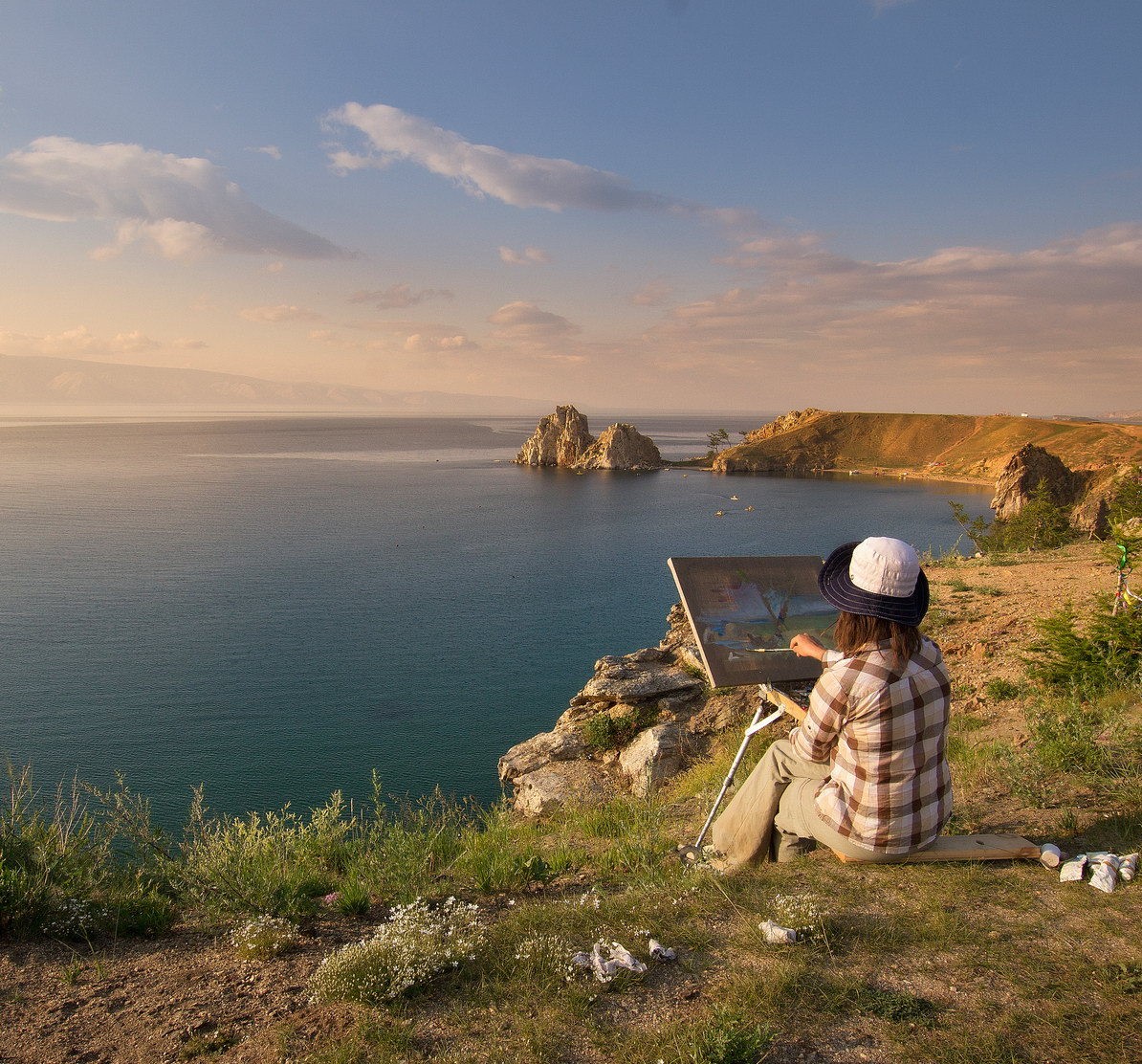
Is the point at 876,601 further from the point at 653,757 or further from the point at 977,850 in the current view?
the point at 653,757

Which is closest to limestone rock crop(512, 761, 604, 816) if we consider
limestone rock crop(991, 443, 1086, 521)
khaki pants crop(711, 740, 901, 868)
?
khaki pants crop(711, 740, 901, 868)

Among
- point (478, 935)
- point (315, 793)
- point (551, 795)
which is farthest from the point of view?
point (315, 793)

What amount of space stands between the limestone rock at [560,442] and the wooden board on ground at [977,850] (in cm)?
13654

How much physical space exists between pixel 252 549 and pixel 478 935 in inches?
2245

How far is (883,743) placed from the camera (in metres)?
4.22

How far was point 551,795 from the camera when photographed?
13.3 metres

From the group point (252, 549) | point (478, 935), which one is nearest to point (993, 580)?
point (478, 935)

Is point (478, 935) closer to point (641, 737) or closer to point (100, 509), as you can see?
point (641, 737)

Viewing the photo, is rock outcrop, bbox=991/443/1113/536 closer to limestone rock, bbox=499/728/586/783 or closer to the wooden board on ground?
limestone rock, bbox=499/728/586/783

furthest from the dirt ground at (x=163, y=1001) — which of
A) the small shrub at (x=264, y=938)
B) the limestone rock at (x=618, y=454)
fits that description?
the limestone rock at (x=618, y=454)

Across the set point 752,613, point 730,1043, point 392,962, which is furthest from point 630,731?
point 730,1043

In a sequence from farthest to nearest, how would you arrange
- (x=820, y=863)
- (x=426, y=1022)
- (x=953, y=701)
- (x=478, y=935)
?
(x=953, y=701)
(x=820, y=863)
(x=478, y=935)
(x=426, y=1022)

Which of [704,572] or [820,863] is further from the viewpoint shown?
[704,572]

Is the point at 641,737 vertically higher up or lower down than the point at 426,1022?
lower down
